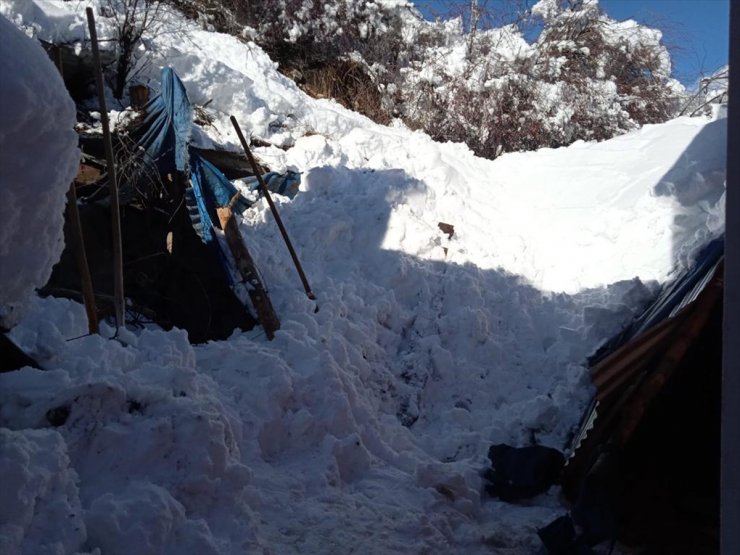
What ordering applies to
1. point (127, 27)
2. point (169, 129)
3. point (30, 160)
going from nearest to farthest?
point (30, 160)
point (169, 129)
point (127, 27)

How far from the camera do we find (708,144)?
743 cm

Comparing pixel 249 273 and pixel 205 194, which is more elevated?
pixel 205 194

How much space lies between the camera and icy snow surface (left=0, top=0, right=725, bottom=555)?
2971 millimetres

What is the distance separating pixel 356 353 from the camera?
18.7 ft

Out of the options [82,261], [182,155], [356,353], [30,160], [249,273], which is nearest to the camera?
[30,160]

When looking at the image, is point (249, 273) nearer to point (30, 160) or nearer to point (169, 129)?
point (169, 129)

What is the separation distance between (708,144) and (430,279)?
3.36 metres

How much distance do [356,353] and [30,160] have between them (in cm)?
383

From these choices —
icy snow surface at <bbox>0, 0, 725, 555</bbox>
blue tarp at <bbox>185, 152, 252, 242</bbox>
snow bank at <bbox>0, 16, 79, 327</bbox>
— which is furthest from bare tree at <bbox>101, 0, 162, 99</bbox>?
snow bank at <bbox>0, 16, 79, 327</bbox>

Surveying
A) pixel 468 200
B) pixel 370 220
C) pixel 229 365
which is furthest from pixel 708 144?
pixel 229 365

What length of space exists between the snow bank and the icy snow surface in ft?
0.27

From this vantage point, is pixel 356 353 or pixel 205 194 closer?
pixel 356 353

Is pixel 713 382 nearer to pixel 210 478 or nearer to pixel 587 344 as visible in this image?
pixel 587 344

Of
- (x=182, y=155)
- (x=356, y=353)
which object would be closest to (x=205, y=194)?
(x=182, y=155)
